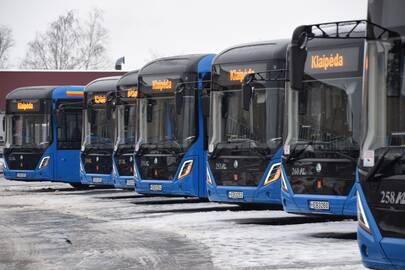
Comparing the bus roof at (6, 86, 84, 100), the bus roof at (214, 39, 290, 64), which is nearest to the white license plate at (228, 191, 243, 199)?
the bus roof at (214, 39, 290, 64)

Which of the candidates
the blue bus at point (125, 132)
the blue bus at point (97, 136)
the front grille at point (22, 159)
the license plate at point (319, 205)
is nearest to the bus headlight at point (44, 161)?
the front grille at point (22, 159)

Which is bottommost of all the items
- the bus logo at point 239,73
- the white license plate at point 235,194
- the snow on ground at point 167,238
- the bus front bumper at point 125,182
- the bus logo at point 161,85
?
the snow on ground at point 167,238

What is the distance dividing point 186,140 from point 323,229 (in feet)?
18.2

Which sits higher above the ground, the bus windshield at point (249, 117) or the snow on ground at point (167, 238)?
the bus windshield at point (249, 117)

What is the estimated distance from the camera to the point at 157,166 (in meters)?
22.1

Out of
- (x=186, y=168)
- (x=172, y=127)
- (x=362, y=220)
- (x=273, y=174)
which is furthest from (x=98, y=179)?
(x=362, y=220)

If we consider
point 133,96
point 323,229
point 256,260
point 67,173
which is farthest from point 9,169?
point 256,260

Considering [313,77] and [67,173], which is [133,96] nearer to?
[67,173]

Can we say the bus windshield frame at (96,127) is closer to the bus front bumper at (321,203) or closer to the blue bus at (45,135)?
the blue bus at (45,135)

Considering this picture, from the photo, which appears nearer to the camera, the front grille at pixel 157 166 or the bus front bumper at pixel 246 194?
the bus front bumper at pixel 246 194

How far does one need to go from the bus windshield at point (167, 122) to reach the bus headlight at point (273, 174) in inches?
135

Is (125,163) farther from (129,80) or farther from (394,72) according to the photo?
(394,72)

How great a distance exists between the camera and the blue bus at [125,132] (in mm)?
24797

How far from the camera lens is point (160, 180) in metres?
22.0
